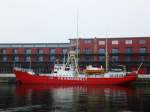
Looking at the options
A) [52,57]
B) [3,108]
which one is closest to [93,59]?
[52,57]

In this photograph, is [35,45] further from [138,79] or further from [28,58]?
[138,79]

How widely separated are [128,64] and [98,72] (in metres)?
23.8

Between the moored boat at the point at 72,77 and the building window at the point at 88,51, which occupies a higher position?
the building window at the point at 88,51

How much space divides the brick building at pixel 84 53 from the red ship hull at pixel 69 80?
21.9m

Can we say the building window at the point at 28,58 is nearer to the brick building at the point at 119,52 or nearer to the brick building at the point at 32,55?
the brick building at the point at 32,55

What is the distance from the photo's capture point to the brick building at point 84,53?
9862 centimetres

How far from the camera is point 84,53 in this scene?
102 meters

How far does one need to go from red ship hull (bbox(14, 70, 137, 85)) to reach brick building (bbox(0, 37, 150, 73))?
21.9 meters

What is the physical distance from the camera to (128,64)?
99.3 meters

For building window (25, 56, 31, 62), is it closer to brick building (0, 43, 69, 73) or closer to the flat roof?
brick building (0, 43, 69, 73)

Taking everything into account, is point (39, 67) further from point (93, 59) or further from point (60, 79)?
point (60, 79)

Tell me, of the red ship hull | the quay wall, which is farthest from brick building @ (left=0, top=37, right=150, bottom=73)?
the red ship hull

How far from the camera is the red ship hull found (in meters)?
76.1

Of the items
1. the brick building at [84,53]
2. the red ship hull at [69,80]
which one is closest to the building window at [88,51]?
the brick building at [84,53]
